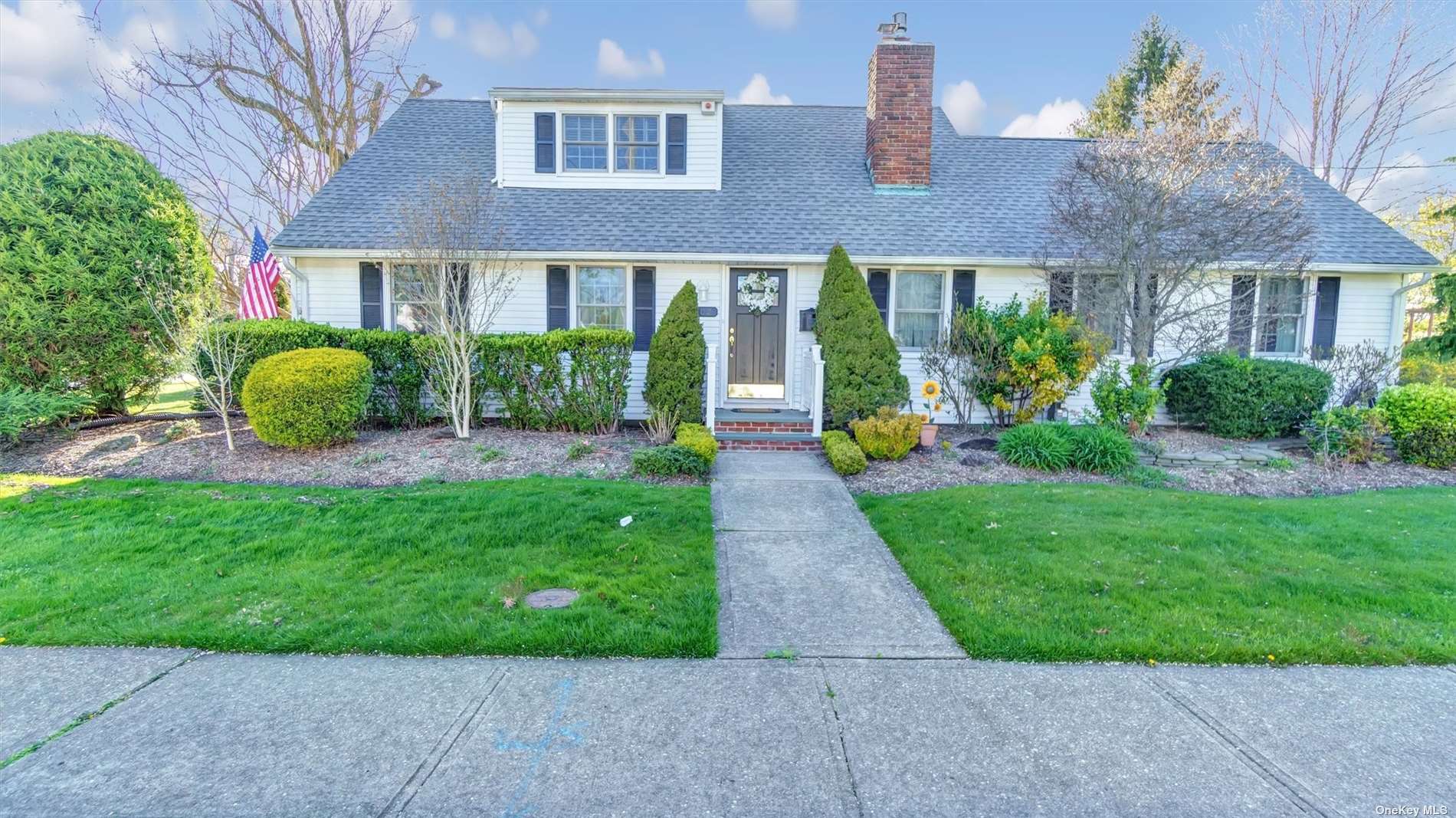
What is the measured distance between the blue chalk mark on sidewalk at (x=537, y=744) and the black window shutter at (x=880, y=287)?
350 inches

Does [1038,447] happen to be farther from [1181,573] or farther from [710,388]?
[710,388]

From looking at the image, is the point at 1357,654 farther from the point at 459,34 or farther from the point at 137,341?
the point at 459,34

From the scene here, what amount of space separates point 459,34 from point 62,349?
38.2 feet

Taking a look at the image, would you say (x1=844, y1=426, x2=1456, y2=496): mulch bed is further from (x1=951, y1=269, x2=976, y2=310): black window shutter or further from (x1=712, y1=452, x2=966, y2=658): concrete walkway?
(x1=951, y1=269, x2=976, y2=310): black window shutter

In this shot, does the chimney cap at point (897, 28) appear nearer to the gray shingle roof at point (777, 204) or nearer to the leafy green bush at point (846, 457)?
the gray shingle roof at point (777, 204)

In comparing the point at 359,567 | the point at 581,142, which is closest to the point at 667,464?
the point at 359,567

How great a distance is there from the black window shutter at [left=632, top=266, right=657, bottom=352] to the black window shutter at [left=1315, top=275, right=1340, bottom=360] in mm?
10720

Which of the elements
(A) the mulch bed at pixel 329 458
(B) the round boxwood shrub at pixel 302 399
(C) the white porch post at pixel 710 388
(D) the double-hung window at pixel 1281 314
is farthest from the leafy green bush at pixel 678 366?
(D) the double-hung window at pixel 1281 314

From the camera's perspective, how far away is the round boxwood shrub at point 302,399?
7738 millimetres

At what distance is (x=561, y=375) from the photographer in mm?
9242

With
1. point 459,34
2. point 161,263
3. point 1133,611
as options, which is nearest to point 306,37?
point 459,34

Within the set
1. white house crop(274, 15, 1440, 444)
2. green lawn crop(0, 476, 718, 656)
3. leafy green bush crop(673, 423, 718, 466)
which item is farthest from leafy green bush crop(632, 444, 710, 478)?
white house crop(274, 15, 1440, 444)

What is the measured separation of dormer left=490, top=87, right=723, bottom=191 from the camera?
1150cm

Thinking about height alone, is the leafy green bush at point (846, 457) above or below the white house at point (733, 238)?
below
